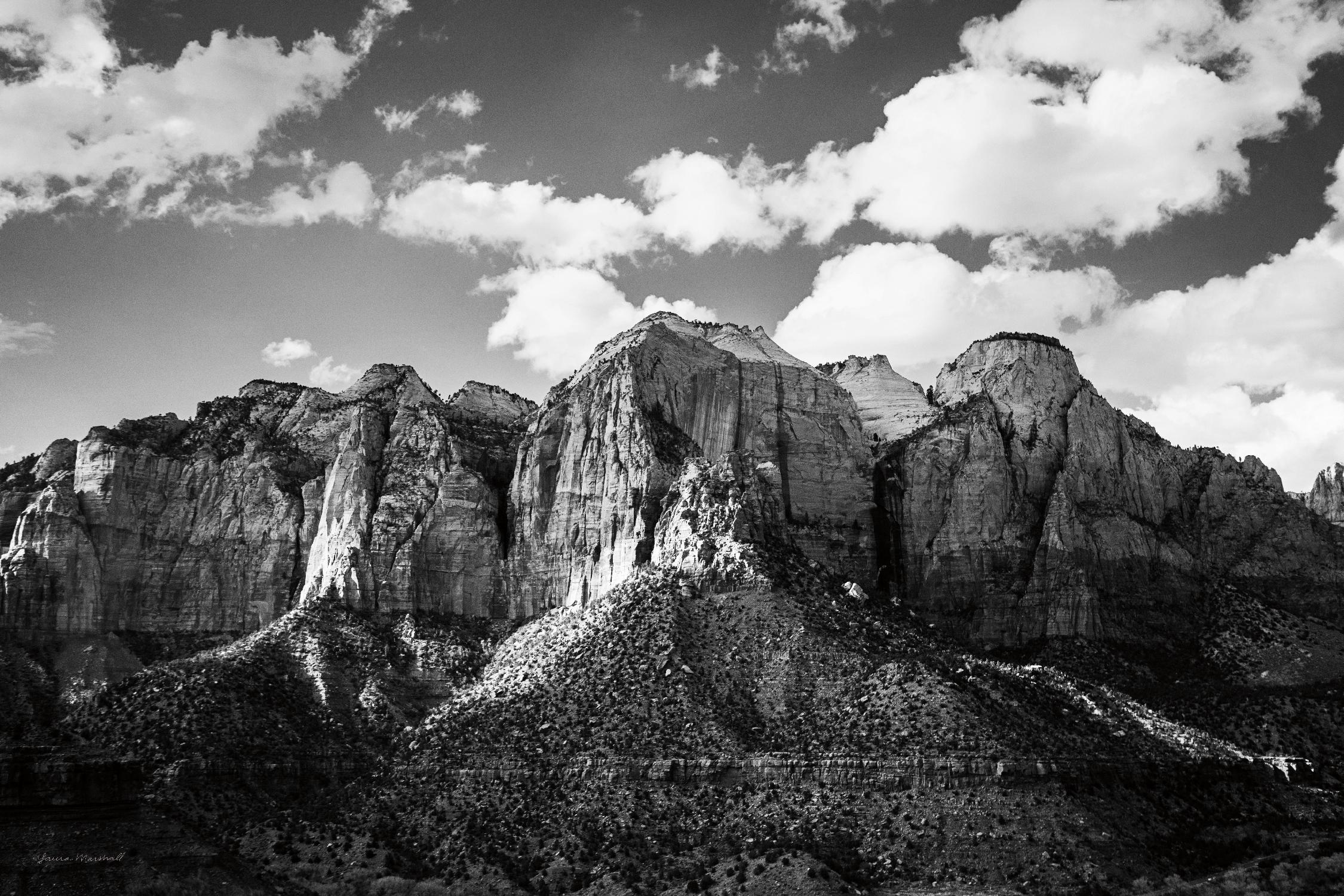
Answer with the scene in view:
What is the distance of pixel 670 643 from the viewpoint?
128 m

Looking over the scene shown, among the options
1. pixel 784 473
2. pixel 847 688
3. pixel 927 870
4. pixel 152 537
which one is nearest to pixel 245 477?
pixel 152 537

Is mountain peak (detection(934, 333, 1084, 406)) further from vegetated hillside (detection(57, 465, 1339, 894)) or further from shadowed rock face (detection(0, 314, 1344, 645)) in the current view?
vegetated hillside (detection(57, 465, 1339, 894))

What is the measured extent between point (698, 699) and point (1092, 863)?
34.8 meters

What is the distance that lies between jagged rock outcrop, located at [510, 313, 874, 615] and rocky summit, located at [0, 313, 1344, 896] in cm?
47

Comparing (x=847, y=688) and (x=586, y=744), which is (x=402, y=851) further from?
(x=847, y=688)

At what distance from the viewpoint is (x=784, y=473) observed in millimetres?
168125

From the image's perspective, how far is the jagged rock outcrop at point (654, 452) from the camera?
154 m

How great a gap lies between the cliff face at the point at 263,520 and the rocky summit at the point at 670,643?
0.45 m

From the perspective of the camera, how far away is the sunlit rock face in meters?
168

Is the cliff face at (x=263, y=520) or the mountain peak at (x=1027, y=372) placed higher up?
the mountain peak at (x=1027, y=372)
